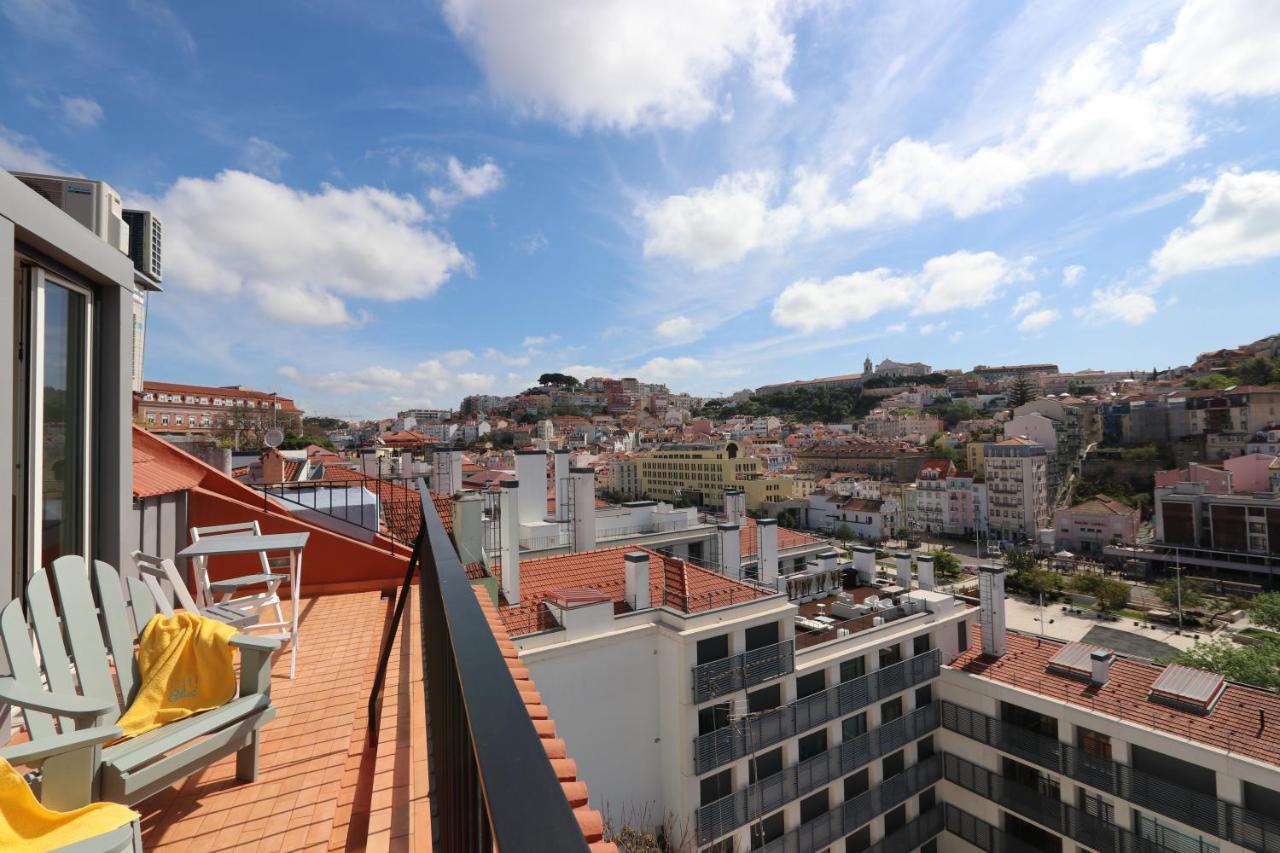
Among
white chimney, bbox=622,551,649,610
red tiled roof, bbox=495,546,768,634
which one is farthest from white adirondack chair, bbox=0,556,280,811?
white chimney, bbox=622,551,649,610

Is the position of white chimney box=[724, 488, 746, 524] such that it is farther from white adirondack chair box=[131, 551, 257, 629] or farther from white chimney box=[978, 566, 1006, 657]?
white adirondack chair box=[131, 551, 257, 629]

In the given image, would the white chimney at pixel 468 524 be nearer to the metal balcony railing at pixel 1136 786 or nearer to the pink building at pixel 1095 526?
the metal balcony railing at pixel 1136 786

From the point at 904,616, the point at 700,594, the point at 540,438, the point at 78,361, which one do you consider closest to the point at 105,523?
the point at 78,361

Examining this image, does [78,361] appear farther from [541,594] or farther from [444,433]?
[444,433]

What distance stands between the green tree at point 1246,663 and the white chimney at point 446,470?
75.9 ft

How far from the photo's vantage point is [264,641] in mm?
2264

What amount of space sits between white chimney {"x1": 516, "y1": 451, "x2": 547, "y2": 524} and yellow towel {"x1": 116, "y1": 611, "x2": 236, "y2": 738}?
40.4ft

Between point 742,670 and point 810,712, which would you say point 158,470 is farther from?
point 810,712

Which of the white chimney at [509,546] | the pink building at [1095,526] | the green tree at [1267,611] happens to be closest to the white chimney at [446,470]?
the white chimney at [509,546]

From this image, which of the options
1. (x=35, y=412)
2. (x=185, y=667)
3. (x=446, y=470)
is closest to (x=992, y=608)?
(x=446, y=470)

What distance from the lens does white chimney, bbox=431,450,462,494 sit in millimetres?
12375

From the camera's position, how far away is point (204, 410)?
5253 centimetres

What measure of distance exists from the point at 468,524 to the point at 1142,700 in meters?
11.8

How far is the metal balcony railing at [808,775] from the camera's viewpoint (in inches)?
381
